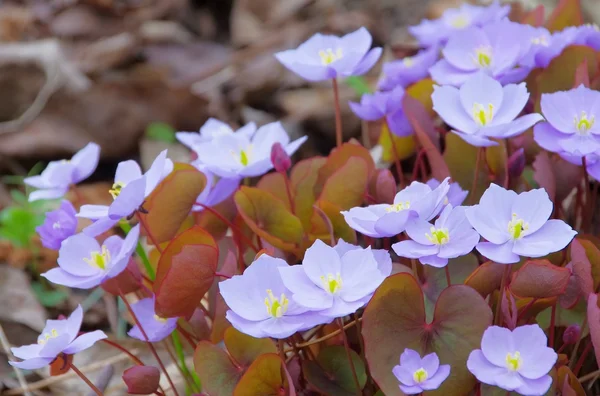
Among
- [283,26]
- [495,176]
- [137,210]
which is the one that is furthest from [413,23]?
[137,210]

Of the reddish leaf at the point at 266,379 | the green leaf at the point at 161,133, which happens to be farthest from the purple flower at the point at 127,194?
the green leaf at the point at 161,133

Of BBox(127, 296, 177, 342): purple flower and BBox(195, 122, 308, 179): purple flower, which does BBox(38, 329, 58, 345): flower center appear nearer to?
BBox(127, 296, 177, 342): purple flower

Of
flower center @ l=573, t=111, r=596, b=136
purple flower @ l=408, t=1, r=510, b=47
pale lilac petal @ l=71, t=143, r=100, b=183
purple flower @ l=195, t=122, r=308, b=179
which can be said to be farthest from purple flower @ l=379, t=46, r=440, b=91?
pale lilac petal @ l=71, t=143, r=100, b=183

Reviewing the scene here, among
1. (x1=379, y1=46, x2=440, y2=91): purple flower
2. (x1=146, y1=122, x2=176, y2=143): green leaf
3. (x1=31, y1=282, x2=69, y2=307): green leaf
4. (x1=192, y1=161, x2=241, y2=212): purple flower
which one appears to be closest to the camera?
(x1=192, y1=161, x2=241, y2=212): purple flower

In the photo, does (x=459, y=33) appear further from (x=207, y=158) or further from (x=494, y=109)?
(x=207, y=158)

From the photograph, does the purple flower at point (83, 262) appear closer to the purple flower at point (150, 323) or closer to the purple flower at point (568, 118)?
the purple flower at point (150, 323)

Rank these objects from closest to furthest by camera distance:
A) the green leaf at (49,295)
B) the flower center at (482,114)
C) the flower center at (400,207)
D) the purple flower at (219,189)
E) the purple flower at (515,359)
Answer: the purple flower at (515,359), the flower center at (400,207), the flower center at (482,114), the purple flower at (219,189), the green leaf at (49,295)

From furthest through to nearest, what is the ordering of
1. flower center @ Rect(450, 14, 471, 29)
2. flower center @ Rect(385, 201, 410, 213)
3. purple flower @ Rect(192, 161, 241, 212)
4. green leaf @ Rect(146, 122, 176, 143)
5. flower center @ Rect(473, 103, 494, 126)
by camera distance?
green leaf @ Rect(146, 122, 176, 143)
flower center @ Rect(450, 14, 471, 29)
purple flower @ Rect(192, 161, 241, 212)
flower center @ Rect(473, 103, 494, 126)
flower center @ Rect(385, 201, 410, 213)
